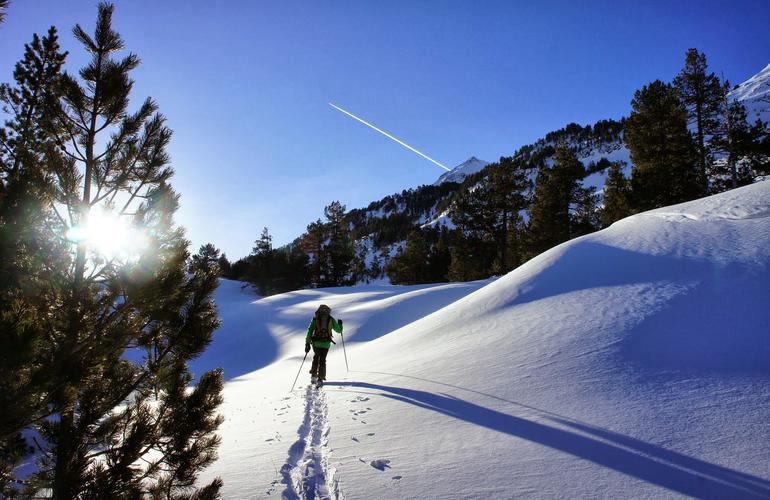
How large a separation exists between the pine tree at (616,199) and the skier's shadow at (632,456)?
25.4 meters

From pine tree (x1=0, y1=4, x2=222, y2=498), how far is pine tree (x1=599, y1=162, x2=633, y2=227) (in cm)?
2770

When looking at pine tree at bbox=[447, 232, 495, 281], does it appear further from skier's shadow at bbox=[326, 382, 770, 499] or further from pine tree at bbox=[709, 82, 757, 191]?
skier's shadow at bbox=[326, 382, 770, 499]

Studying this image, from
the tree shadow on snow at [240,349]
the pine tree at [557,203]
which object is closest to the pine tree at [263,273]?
the tree shadow on snow at [240,349]

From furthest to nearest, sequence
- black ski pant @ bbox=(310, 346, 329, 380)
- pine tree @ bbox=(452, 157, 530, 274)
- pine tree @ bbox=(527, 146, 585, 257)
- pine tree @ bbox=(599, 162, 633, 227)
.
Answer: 1. pine tree @ bbox=(452, 157, 530, 274)
2. pine tree @ bbox=(527, 146, 585, 257)
3. pine tree @ bbox=(599, 162, 633, 227)
4. black ski pant @ bbox=(310, 346, 329, 380)

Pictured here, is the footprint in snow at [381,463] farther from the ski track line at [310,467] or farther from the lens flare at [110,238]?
the lens flare at [110,238]

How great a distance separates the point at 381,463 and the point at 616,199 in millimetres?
29660

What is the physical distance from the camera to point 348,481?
357 centimetres

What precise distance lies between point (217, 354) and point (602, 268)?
18763 mm

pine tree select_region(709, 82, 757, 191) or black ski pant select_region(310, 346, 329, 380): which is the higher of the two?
pine tree select_region(709, 82, 757, 191)

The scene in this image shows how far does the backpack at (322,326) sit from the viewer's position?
8.67m

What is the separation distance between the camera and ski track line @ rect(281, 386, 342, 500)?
348cm

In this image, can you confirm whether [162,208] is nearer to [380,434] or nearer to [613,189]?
[380,434]

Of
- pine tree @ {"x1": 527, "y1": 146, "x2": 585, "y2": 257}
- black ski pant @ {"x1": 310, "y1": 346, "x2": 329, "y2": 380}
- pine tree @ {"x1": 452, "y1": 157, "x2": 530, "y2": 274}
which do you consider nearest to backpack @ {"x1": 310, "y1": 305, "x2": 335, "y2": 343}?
black ski pant @ {"x1": 310, "y1": 346, "x2": 329, "y2": 380}

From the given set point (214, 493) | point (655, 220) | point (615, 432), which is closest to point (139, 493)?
point (214, 493)
